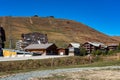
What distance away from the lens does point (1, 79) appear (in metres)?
31.5

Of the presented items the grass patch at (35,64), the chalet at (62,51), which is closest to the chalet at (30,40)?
the chalet at (62,51)

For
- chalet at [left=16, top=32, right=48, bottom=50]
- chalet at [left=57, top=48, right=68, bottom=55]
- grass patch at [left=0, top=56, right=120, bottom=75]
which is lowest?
grass patch at [left=0, top=56, right=120, bottom=75]

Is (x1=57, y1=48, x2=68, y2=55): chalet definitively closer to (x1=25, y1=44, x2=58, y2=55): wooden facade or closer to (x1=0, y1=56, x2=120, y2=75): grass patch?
(x1=25, y1=44, x2=58, y2=55): wooden facade

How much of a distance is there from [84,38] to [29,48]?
84027mm

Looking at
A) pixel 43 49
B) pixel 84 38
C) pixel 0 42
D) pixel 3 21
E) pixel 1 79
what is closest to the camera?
pixel 1 79

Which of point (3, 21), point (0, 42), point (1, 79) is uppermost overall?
point (3, 21)

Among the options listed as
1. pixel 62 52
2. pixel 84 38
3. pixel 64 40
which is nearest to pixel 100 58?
pixel 62 52

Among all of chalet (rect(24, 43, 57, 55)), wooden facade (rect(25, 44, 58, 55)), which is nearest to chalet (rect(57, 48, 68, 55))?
wooden facade (rect(25, 44, 58, 55))

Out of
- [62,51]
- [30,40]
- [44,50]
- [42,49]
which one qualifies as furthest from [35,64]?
[30,40]

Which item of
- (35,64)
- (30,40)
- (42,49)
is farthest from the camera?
(30,40)

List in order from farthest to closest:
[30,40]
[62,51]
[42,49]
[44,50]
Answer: [30,40], [62,51], [42,49], [44,50]

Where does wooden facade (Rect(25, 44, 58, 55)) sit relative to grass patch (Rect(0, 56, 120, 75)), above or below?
above

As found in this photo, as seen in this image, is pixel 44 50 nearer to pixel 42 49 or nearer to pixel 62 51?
pixel 42 49

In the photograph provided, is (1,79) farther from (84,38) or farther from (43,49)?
(84,38)
